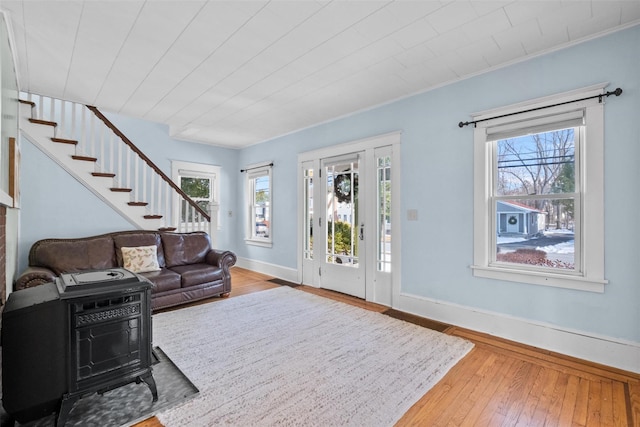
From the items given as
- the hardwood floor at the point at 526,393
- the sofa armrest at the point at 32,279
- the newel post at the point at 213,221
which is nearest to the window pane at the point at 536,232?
the hardwood floor at the point at 526,393

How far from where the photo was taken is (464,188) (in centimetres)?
321

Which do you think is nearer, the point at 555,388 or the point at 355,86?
the point at 555,388

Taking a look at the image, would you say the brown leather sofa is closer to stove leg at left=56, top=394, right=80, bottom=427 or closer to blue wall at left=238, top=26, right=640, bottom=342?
stove leg at left=56, top=394, right=80, bottom=427

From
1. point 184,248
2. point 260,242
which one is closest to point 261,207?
point 260,242

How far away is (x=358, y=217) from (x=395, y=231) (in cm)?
67

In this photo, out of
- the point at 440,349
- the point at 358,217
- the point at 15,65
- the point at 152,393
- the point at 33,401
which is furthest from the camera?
the point at 358,217

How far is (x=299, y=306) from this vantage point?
3.84 meters

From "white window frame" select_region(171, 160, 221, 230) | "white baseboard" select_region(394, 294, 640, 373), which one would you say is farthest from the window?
"white baseboard" select_region(394, 294, 640, 373)

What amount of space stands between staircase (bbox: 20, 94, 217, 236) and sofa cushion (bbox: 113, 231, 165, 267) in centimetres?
28

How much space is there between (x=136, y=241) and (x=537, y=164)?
4.89 metres

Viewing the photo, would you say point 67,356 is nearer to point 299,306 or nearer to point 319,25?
point 299,306

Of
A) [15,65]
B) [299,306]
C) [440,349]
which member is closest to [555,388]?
[440,349]

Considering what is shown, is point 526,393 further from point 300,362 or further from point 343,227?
point 343,227

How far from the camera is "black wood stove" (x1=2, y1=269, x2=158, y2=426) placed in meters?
1.59
